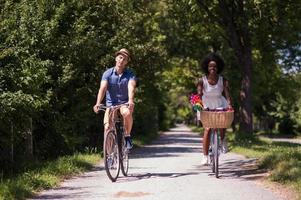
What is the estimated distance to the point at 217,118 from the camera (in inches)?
405

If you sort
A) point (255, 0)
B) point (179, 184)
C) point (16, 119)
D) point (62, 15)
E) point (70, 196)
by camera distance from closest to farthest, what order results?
point (70, 196) → point (179, 184) → point (16, 119) → point (62, 15) → point (255, 0)

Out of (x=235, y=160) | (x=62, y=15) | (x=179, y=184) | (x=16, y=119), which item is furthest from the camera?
(x=62, y=15)

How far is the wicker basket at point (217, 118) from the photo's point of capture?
10.2 metres

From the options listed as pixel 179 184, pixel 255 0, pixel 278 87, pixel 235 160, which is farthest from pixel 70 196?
pixel 278 87

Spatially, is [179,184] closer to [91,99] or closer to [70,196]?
[70,196]

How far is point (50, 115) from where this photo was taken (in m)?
15.1

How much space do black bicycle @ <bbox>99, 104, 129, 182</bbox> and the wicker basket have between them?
1.49 m

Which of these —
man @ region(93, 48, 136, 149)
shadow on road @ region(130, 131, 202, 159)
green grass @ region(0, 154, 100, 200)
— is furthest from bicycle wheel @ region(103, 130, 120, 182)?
shadow on road @ region(130, 131, 202, 159)

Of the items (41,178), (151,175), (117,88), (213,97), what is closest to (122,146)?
(151,175)

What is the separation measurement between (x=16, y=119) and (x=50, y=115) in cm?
321

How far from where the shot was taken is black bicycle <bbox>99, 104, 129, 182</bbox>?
991 centimetres

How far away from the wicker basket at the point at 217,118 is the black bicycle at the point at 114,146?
149 centimetres

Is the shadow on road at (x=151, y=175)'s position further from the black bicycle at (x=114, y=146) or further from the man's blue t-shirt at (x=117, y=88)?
the man's blue t-shirt at (x=117, y=88)

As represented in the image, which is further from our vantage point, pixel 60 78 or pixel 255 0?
pixel 255 0
